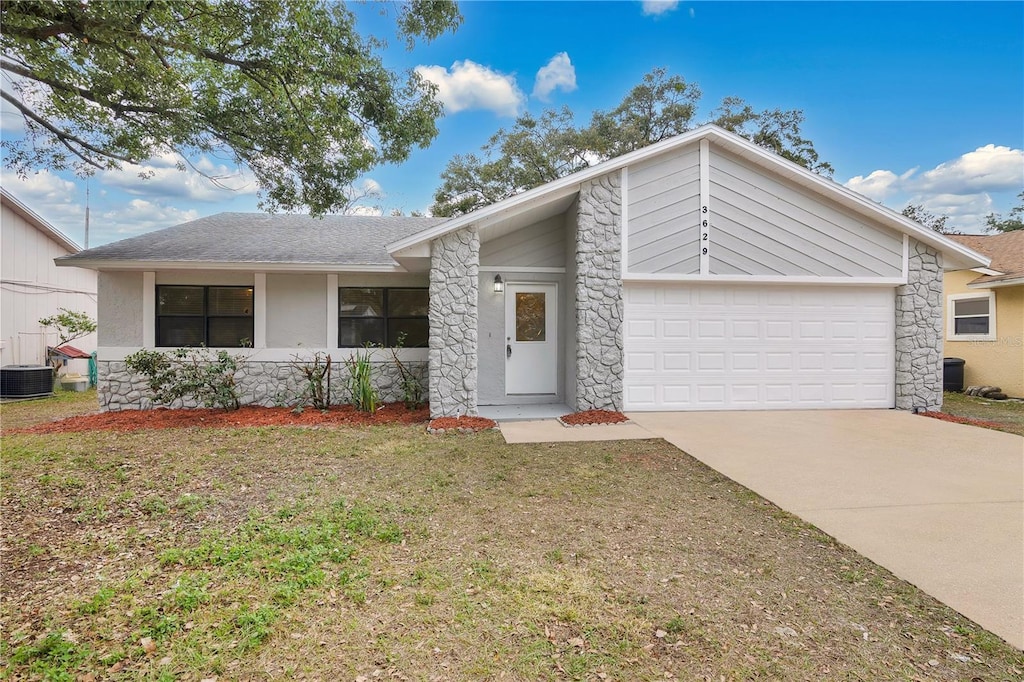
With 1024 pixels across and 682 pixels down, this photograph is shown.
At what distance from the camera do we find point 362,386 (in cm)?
838

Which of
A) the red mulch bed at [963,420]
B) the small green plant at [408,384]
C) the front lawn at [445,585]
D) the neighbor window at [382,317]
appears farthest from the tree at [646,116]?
the front lawn at [445,585]

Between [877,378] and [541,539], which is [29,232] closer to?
[541,539]

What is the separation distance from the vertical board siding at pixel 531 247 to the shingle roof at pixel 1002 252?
8.46 meters

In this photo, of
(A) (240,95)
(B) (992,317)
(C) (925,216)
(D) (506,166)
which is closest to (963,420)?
(B) (992,317)

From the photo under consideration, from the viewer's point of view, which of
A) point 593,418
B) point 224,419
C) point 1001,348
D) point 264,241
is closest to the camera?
point 593,418

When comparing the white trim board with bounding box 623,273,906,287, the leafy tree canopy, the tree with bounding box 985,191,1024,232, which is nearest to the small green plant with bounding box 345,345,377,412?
the white trim board with bounding box 623,273,906,287

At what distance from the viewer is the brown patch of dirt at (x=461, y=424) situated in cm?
691

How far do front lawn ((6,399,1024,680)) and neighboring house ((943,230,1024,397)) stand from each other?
11.2 metres

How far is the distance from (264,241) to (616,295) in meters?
7.13

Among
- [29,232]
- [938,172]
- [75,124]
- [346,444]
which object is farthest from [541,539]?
[938,172]

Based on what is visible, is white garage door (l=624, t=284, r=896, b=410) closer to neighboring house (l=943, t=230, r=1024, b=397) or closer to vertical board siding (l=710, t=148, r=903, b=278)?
vertical board siding (l=710, t=148, r=903, b=278)

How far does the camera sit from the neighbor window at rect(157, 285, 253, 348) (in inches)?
347

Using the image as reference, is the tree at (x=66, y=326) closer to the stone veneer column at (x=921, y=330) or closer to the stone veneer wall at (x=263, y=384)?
the stone veneer wall at (x=263, y=384)

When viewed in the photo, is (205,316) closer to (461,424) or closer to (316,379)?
(316,379)
